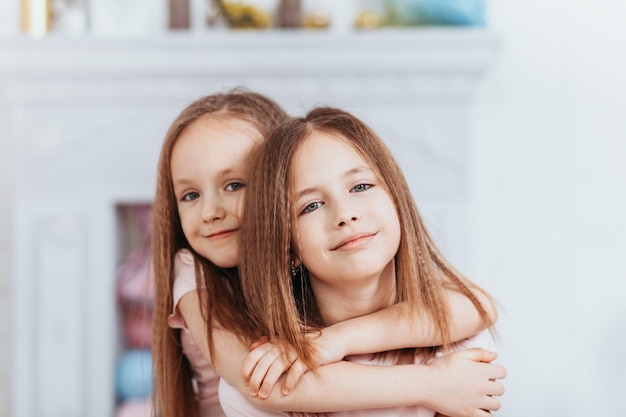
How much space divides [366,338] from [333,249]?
0.13 m

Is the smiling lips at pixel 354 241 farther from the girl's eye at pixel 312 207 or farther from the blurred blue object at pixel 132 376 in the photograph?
the blurred blue object at pixel 132 376

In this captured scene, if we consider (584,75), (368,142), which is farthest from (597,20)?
(368,142)

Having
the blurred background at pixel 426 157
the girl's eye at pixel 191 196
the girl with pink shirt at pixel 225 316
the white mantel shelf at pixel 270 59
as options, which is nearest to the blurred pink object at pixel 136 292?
the blurred background at pixel 426 157

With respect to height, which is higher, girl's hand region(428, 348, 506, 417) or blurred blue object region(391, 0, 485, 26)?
blurred blue object region(391, 0, 485, 26)

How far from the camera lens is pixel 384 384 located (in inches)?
43.7

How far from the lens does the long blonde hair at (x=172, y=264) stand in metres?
1.32

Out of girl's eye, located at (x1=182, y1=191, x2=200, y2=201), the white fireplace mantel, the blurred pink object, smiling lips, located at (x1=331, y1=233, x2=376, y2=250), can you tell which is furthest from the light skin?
the blurred pink object

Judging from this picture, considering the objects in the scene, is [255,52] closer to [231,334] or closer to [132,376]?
[132,376]

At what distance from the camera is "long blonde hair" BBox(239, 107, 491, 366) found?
44.2 inches

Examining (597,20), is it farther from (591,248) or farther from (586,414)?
(586,414)

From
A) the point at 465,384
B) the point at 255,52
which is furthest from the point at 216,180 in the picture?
the point at 255,52

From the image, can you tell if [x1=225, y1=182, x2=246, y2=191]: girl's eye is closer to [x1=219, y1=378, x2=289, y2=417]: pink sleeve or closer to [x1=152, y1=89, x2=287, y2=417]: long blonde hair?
[x1=152, y1=89, x2=287, y2=417]: long blonde hair

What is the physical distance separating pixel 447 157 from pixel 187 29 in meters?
0.88

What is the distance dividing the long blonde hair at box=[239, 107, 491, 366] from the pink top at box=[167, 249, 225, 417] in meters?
0.21
